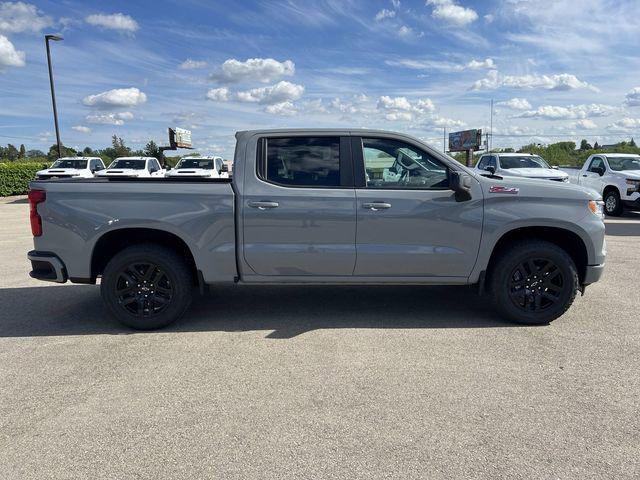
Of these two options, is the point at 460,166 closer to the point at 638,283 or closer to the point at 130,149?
the point at 638,283

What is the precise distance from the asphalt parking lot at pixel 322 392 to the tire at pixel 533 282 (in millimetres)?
177

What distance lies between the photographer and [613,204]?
14.7 m

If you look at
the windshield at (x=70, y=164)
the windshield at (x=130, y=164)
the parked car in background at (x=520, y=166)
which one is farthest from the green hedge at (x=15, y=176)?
the parked car in background at (x=520, y=166)

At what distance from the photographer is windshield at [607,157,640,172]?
49.0ft

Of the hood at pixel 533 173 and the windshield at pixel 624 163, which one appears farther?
the windshield at pixel 624 163

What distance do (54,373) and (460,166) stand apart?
12.7 ft

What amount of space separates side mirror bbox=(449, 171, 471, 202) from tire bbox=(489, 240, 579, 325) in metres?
0.73

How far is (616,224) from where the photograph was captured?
42.3 ft

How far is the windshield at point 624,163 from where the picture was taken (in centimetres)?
1492

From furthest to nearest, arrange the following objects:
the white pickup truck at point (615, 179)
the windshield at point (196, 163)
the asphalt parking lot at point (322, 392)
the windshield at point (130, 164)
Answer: the windshield at point (196, 163) → the windshield at point (130, 164) → the white pickup truck at point (615, 179) → the asphalt parking lot at point (322, 392)

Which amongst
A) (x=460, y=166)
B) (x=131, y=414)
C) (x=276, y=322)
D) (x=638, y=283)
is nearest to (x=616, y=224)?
(x=638, y=283)

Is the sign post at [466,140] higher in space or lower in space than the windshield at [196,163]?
higher

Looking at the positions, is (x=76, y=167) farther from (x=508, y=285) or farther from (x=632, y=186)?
(x=508, y=285)

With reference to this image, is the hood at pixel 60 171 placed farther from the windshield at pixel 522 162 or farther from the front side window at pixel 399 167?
the front side window at pixel 399 167
